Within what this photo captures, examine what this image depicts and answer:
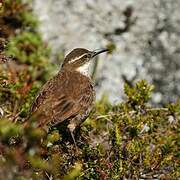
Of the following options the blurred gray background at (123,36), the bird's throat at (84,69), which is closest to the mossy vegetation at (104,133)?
the bird's throat at (84,69)

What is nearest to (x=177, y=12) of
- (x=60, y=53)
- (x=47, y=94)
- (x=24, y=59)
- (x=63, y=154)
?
(x=60, y=53)

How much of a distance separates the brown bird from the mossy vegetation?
17cm

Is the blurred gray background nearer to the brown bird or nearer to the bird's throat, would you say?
the bird's throat

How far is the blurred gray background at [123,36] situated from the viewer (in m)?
8.81

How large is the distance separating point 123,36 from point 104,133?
2.90m

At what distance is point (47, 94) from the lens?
21.9ft

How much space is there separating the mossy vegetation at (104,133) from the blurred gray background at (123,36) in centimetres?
94

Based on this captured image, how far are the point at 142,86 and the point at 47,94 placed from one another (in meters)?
1.20

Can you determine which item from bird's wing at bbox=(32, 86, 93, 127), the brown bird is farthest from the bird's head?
bird's wing at bbox=(32, 86, 93, 127)

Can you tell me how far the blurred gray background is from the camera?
8812 millimetres

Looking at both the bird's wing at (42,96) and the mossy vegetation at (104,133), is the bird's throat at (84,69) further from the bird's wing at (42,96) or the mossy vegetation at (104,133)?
the bird's wing at (42,96)

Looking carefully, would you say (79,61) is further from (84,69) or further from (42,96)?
(42,96)

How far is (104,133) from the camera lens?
682 cm

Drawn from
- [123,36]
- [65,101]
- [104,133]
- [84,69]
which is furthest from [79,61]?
[123,36]
